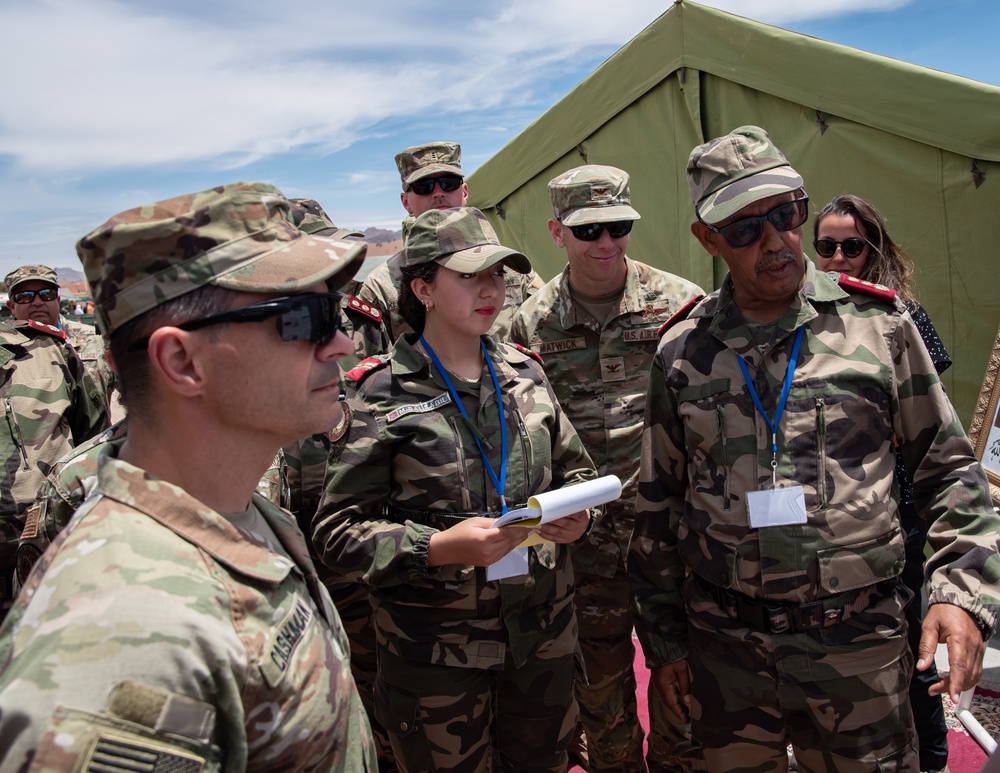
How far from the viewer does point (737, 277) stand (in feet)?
7.97

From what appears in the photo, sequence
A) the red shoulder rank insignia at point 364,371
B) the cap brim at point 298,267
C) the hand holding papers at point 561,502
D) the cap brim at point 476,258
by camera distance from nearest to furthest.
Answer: the cap brim at point 298,267
the hand holding papers at point 561,502
the cap brim at point 476,258
the red shoulder rank insignia at point 364,371

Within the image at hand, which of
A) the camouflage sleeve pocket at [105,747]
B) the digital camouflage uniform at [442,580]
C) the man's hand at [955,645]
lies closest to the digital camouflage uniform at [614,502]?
the digital camouflage uniform at [442,580]

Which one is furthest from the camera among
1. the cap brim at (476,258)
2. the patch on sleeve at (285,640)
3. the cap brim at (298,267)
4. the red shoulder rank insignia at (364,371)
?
the red shoulder rank insignia at (364,371)

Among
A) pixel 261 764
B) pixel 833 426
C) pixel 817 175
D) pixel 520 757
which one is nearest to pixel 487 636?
pixel 520 757

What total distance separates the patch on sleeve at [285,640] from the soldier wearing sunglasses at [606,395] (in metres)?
2.37

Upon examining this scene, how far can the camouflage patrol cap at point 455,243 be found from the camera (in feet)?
8.59

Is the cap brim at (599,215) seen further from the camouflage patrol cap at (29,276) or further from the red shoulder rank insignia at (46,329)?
the camouflage patrol cap at (29,276)

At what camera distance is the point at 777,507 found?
2.20 meters

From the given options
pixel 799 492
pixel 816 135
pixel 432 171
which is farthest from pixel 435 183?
pixel 799 492

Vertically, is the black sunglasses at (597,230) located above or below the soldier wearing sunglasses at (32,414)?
above

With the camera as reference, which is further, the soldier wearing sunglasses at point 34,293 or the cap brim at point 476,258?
the soldier wearing sunglasses at point 34,293

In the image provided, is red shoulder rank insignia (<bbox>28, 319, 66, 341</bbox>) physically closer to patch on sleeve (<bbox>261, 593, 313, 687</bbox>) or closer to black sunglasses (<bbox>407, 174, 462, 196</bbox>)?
black sunglasses (<bbox>407, 174, 462, 196</bbox>)

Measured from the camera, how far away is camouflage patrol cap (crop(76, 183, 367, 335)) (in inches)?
47.0

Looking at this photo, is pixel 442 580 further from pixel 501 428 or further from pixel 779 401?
pixel 779 401
